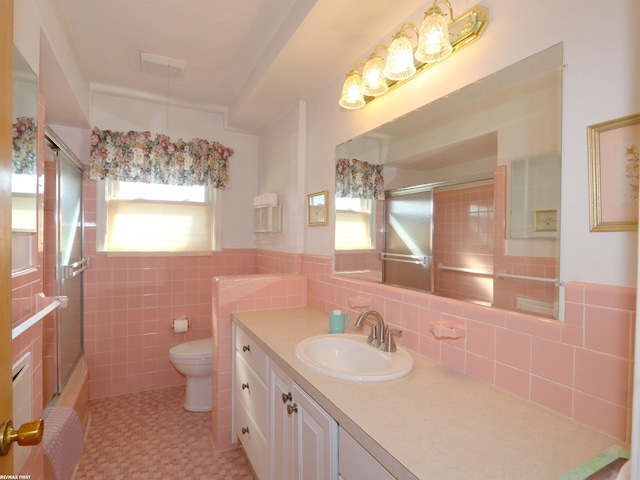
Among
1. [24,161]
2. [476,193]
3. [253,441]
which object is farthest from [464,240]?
[24,161]

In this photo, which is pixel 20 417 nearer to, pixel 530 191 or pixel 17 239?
pixel 17 239

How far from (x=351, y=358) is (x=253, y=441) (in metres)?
0.74

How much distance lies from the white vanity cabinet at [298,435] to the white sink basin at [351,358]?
4.7 inches

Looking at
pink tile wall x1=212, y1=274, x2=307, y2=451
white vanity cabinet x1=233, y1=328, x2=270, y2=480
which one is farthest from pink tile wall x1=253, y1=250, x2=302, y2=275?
white vanity cabinet x1=233, y1=328, x2=270, y2=480

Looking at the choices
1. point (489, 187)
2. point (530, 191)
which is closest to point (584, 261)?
point (530, 191)

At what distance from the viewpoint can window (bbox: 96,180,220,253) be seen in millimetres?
2766

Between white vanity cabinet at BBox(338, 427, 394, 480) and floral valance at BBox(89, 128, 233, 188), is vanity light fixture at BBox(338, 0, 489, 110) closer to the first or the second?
white vanity cabinet at BBox(338, 427, 394, 480)

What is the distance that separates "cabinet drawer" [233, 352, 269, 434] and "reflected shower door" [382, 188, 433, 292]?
82 cm

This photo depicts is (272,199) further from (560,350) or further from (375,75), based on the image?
(560,350)

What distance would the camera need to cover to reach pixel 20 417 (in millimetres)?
1130

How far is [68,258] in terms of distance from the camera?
7.42 ft

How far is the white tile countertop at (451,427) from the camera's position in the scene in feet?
2.44

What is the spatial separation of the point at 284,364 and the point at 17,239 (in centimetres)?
104

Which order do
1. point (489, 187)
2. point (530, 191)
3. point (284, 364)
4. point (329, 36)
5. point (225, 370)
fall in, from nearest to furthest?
point (530, 191) < point (489, 187) < point (284, 364) < point (329, 36) < point (225, 370)
